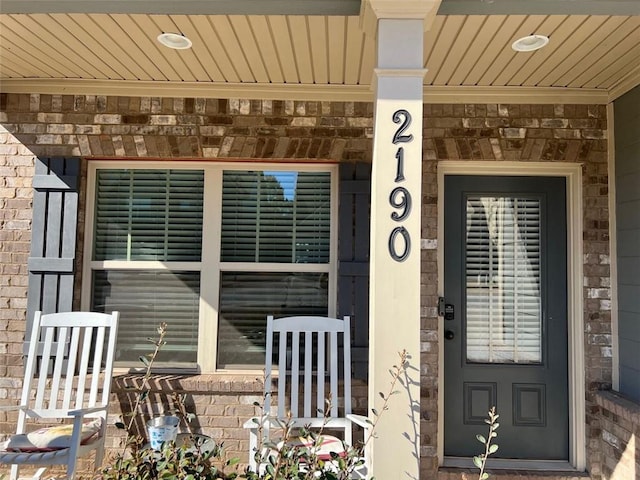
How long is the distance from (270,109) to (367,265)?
118cm

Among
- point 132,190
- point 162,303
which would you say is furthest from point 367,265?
point 132,190

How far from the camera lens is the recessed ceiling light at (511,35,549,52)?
2.43 metres

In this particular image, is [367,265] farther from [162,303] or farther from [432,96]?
[162,303]

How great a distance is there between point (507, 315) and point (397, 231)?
1675mm

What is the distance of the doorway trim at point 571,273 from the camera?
3.09 m

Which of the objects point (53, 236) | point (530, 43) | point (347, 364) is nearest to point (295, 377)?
point (347, 364)

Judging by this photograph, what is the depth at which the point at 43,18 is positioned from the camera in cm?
234

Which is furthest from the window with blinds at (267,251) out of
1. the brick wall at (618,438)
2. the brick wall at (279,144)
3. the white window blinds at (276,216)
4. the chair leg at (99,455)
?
the brick wall at (618,438)

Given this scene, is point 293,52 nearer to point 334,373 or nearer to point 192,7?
point 192,7

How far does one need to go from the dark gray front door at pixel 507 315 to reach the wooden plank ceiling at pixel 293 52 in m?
0.73

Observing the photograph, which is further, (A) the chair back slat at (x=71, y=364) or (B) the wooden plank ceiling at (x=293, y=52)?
(A) the chair back slat at (x=71, y=364)

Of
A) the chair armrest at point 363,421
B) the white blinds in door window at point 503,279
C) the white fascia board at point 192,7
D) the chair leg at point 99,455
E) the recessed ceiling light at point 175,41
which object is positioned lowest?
the chair leg at point 99,455

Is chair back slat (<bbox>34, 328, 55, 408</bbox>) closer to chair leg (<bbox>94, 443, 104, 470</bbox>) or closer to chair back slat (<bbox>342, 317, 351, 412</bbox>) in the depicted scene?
chair leg (<bbox>94, 443, 104, 470</bbox>)

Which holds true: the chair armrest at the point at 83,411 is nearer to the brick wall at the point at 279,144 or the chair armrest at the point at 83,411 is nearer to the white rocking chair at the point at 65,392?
the white rocking chair at the point at 65,392
